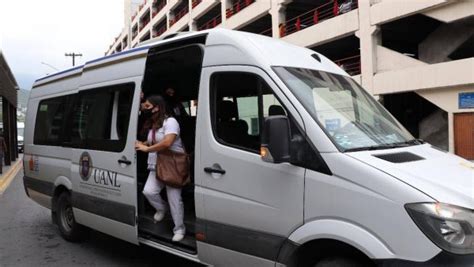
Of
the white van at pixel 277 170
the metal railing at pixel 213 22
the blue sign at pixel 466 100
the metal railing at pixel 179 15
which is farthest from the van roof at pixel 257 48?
the metal railing at pixel 179 15

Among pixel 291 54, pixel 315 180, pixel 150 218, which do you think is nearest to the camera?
pixel 315 180

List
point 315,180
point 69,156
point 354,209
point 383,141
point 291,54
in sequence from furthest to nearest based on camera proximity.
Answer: point 69,156 → point 291,54 → point 383,141 → point 315,180 → point 354,209

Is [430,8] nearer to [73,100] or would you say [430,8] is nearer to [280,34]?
[280,34]

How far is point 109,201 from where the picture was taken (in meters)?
5.77

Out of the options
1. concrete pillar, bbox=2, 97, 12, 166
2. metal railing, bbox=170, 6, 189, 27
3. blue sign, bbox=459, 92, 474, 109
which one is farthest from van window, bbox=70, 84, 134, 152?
metal railing, bbox=170, 6, 189, 27

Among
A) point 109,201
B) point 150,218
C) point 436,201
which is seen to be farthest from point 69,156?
point 436,201

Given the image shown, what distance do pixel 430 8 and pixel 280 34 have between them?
10.6 metres

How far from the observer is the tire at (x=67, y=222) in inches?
271

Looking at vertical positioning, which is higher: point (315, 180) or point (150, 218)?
point (315, 180)

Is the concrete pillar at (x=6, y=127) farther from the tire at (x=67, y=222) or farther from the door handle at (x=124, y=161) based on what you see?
the door handle at (x=124, y=161)

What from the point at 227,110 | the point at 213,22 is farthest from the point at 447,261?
the point at 213,22

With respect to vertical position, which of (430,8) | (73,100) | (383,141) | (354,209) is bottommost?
(354,209)

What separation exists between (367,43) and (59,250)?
18.3m

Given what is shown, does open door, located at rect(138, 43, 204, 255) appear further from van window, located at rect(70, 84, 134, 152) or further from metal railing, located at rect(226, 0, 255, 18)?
metal railing, located at rect(226, 0, 255, 18)
